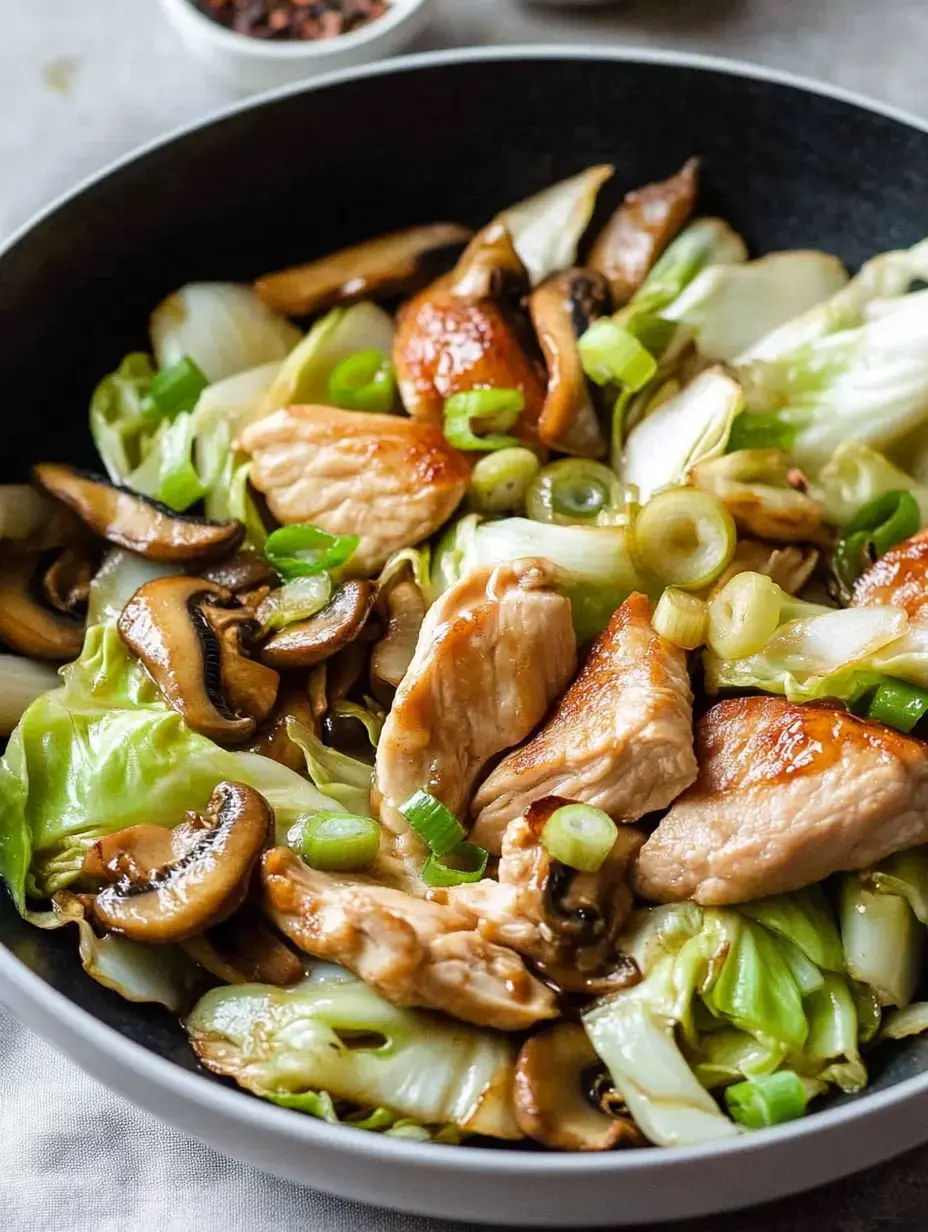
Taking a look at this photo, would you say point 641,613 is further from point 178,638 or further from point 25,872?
Answer: point 25,872

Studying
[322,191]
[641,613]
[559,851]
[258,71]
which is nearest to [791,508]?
[641,613]

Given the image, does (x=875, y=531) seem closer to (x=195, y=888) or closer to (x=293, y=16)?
(x=195, y=888)

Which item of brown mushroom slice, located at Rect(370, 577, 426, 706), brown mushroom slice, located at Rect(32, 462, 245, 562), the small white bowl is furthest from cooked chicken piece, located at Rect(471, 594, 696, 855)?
the small white bowl

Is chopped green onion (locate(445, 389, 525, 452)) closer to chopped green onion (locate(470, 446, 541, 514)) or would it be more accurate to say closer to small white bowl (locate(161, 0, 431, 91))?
chopped green onion (locate(470, 446, 541, 514))

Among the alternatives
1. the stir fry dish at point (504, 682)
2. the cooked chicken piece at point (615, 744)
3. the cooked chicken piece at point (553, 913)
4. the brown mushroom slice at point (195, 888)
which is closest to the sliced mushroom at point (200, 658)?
the stir fry dish at point (504, 682)

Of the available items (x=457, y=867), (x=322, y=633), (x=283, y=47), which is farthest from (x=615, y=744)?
(x=283, y=47)

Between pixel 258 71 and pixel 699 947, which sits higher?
pixel 258 71
